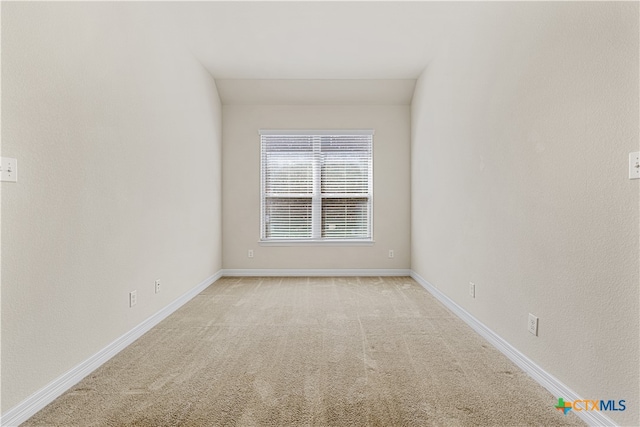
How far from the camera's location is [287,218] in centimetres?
515

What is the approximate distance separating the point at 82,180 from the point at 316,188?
11.3ft

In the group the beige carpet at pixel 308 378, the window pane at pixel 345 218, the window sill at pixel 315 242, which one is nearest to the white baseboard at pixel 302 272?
the window sill at pixel 315 242

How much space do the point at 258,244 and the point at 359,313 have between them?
2.36 m

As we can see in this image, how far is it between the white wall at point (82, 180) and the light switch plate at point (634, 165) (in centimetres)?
281

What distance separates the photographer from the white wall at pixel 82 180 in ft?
5.14

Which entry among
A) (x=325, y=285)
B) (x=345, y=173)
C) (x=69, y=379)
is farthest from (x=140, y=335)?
(x=345, y=173)

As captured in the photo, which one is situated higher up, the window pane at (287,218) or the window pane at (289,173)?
the window pane at (289,173)

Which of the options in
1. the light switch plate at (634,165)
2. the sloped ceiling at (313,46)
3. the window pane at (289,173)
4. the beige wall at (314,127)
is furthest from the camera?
the window pane at (289,173)

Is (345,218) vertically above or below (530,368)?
above

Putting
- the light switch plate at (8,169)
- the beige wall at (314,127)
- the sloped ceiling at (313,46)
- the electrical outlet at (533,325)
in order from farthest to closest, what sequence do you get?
the beige wall at (314,127), the sloped ceiling at (313,46), the electrical outlet at (533,325), the light switch plate at (8,169)

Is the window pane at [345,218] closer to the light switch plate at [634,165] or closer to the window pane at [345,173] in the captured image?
the window pane at [345,173]

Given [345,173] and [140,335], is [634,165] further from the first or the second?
[345,173]

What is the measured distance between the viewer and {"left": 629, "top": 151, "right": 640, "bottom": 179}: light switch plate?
4.26ft

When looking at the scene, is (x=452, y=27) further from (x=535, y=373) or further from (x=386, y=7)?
(x=535, y=373)
